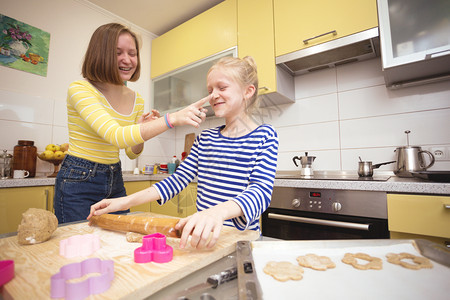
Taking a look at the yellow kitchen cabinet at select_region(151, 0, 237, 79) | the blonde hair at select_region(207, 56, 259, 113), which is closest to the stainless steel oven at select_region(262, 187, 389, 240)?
the blonde hair at select_region(207, 56, 259, 113)

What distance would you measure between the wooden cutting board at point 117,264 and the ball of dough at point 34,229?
13 mm

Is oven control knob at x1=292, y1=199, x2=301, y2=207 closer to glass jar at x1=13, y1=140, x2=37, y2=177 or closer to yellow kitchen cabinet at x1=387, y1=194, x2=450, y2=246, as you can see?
yellow kitchen cabinet at x1=387, y1=194, x2=450, y2=246

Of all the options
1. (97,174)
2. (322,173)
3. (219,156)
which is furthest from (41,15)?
(322,173)

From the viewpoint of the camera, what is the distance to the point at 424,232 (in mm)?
1001

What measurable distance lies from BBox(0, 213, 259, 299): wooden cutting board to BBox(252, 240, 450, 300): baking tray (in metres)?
0.11

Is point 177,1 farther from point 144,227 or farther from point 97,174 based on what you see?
point 144,227

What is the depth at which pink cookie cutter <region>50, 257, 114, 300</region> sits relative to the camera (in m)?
0.29

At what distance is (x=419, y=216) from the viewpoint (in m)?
1.01

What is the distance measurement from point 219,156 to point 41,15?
212 cm

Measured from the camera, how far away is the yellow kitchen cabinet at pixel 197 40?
6.58 feet

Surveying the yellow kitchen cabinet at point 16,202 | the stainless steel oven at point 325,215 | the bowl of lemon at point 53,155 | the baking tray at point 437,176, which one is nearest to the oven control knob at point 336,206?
the stainless steel oven at point 325,215

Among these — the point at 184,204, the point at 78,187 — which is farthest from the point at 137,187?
the point at 78,187

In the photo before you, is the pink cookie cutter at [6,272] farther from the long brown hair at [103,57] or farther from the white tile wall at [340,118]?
the white tile wall at [340,118]

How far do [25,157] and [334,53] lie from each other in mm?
2175
